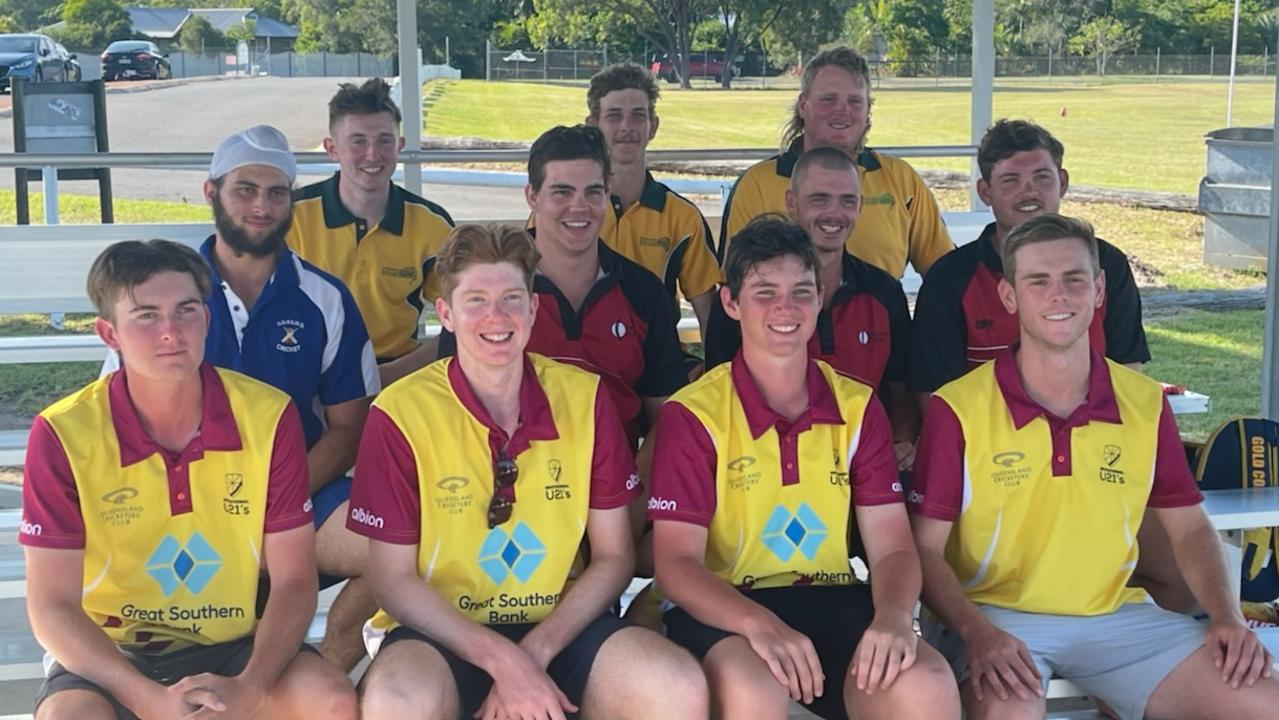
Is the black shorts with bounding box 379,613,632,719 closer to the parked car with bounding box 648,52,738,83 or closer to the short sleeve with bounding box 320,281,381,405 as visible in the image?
the short sleeve with bounding box 320,281,381,405

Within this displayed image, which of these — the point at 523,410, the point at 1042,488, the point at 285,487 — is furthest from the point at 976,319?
the point at 285,487

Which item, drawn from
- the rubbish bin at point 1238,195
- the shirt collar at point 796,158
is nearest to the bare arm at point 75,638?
the shirt collar at point 796,158

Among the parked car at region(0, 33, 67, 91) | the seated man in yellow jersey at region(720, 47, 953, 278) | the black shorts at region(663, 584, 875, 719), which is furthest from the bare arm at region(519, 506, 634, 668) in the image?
the parked car at region(0, 33, 67, 91)

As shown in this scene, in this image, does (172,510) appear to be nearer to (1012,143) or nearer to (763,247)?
(763,247)

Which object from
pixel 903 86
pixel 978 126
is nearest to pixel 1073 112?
pixel 903 86

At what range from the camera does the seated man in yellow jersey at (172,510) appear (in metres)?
2.64

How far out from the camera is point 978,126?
20.2ft

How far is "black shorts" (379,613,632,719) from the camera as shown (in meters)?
2.71

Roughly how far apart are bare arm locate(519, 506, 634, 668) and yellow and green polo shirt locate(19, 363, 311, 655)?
1.83 ft

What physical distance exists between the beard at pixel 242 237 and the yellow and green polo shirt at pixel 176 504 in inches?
24.7

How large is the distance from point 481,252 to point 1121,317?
5.97 feet

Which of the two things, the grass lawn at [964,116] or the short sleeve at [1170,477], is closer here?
the short sleeve at [1170,477]

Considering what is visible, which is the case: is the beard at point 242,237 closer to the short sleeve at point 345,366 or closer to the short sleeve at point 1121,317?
the short sleeve at point 345,366

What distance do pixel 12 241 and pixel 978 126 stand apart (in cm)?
427
